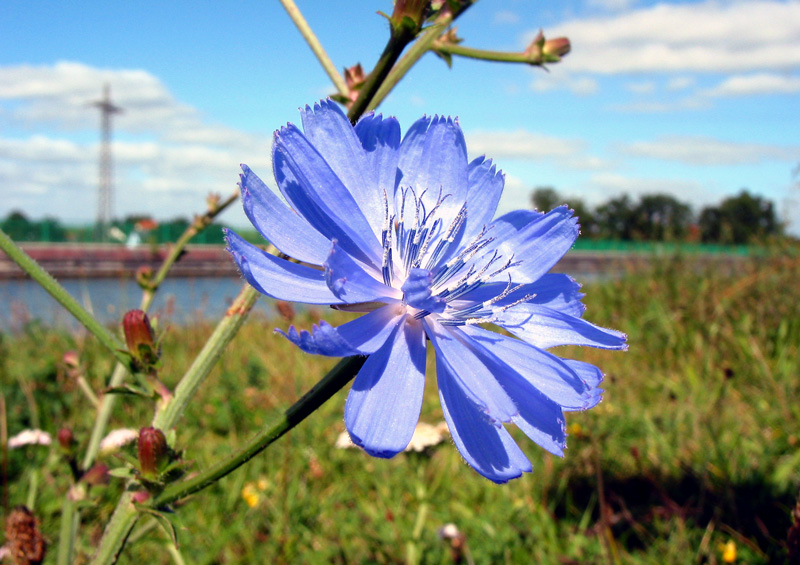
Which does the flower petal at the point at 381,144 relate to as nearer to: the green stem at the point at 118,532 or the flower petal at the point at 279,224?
the flower petal at the point at 279,224

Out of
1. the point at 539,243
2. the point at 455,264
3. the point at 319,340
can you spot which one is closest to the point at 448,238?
the point at 455,264

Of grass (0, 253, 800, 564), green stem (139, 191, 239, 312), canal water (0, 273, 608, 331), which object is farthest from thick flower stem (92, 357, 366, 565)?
canal water (0, 273, 608, 331)

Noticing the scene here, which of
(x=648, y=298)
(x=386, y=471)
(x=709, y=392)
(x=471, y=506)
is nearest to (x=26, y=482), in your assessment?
(x=386, y=471)

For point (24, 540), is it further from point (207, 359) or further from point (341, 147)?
point (341, 147)

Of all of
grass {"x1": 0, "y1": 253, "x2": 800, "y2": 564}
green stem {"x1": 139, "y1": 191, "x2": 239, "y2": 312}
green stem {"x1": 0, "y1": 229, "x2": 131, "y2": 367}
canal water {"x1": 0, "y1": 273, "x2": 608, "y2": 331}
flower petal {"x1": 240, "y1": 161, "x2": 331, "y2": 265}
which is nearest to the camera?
flower petal {"x1": 240, "y1": 161, "x2": 331, "y2": 265}

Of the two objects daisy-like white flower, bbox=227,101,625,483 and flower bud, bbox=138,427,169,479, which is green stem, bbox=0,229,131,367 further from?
daisy-like white flower, bbox=227,101,625,483

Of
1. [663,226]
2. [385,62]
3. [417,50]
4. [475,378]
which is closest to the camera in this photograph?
[475,378]
